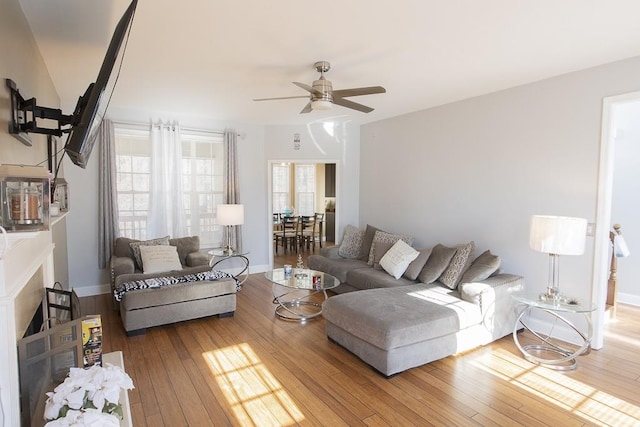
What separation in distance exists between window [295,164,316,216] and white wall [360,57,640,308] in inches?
203

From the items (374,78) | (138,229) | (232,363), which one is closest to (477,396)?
(232,363)

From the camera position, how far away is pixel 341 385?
9.14 ft

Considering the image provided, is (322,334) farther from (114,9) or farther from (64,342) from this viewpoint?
(114,9)

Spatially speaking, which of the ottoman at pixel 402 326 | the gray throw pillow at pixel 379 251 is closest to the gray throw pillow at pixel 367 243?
the gray throw pillow at pixel 379 251

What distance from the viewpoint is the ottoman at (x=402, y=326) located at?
113 inches

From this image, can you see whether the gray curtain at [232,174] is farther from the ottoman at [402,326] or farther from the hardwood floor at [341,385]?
the ottoman at [402,326]

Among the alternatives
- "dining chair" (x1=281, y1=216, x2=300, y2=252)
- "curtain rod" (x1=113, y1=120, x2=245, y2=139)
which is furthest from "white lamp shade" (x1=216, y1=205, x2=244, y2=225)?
"dining chair" (x1=281, y1=216, x2=300, y2=252)

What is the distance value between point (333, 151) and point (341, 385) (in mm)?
4373

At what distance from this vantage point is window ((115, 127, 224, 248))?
525 centimetres

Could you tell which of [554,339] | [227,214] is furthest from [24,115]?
[554,339]

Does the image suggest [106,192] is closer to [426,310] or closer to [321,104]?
[321,104]

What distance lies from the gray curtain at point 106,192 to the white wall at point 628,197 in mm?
7025

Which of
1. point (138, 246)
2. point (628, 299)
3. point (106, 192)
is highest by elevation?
point (106, 192)

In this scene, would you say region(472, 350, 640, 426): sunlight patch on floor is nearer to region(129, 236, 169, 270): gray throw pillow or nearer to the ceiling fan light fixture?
the ceiling fan light fixture
